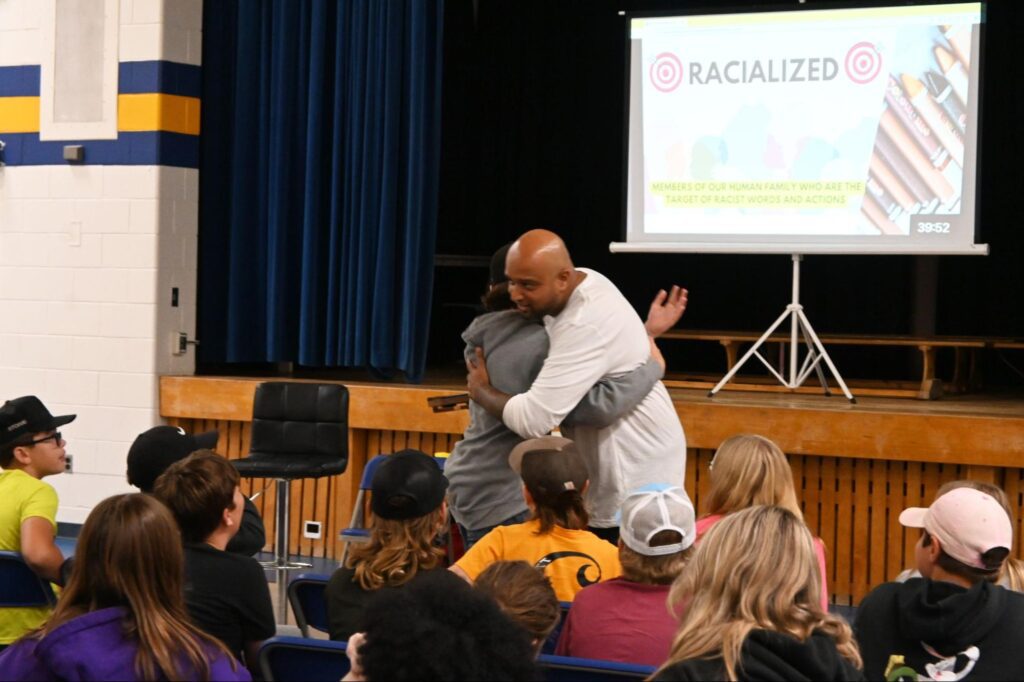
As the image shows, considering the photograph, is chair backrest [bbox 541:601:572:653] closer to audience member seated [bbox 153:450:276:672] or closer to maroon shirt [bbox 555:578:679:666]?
maroon shirt [bbox 555:578:679:666]

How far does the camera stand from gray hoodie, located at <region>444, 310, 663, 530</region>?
366 cm

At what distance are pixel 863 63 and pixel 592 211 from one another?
3.30m

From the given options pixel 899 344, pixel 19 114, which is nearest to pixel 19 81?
pixel 19 114

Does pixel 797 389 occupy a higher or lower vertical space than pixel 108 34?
lower

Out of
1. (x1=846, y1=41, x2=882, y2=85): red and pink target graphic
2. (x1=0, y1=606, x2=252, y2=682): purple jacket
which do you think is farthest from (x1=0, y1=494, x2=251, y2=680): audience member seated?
(x1=846, y1=41, x2=882, y2=85): red and pink target graphic

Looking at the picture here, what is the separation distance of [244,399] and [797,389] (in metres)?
2.73

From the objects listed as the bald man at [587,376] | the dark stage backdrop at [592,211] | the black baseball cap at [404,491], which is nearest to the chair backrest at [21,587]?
the black baseball cap at [404,491]

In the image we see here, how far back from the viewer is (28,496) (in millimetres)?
3547

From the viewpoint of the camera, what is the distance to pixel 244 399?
6797mm

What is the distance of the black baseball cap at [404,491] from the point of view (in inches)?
112

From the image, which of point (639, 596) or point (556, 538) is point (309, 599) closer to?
point (556, 538)

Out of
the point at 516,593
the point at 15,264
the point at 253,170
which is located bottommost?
the point at 516,593

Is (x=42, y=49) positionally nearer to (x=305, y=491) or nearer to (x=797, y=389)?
(x=305, y=491)

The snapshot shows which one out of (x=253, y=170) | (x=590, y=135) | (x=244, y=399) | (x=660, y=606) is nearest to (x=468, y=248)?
(x=590, y=135)
